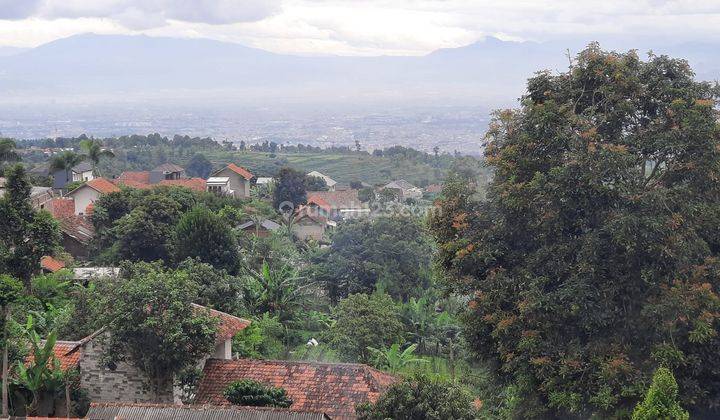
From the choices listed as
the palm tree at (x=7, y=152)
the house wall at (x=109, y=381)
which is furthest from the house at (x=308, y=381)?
the palm tree at (x=7, y=152)

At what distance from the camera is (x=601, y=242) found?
1317 centimetres

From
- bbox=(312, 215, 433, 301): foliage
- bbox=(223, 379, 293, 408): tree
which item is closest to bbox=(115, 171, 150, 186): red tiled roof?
bbox=(312, 215, 433, 301): foliage

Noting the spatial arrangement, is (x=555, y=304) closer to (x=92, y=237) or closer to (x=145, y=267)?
(x=145, y=267)

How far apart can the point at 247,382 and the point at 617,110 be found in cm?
754

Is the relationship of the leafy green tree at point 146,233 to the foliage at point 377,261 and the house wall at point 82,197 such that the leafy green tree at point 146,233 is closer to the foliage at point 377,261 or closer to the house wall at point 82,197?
the foliage at point 377,261

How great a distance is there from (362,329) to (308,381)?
19.1ft

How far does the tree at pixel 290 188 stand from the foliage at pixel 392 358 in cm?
3247

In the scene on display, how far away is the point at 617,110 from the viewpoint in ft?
45.5

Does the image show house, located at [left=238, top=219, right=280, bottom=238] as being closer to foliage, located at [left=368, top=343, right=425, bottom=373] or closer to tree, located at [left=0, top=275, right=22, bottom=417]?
foliage, located at [left=368, top=343, right=425, bottom=373]

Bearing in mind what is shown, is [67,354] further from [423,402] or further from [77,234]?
[77,234]

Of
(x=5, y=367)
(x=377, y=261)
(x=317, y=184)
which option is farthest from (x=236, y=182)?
(x=5, y=367)

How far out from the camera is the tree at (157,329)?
1603 centimetres

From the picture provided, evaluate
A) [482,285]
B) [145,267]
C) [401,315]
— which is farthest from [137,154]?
[482,285]

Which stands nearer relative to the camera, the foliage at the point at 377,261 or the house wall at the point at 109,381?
the house wall at the point at 109,381
